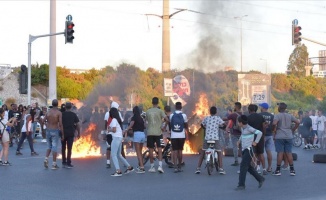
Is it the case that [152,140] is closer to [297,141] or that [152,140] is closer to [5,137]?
[5,137]

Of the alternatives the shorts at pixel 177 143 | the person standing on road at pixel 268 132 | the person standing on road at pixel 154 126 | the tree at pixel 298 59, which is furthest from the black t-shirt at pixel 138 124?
the tree at pixel 298 59

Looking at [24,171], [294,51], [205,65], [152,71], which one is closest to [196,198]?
[24,171]

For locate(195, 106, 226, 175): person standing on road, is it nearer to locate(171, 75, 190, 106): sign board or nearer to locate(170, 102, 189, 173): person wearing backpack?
locate(170, 102, 189, 173): person wearing backpack

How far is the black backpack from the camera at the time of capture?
15.9 meters

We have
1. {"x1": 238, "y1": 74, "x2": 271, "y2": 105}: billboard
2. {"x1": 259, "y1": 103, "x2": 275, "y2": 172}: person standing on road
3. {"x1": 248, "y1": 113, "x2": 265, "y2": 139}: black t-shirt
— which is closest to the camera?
{"x1": 248, "y1": 113, "x2": 265, "y2": 139}: black t-shirt

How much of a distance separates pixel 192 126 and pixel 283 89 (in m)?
38.3

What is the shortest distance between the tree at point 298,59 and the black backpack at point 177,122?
7871 cm

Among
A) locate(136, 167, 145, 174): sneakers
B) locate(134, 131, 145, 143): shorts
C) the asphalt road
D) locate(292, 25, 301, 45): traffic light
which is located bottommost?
the asphalt road

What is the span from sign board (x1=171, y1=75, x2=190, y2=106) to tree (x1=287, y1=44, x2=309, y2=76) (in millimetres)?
64730

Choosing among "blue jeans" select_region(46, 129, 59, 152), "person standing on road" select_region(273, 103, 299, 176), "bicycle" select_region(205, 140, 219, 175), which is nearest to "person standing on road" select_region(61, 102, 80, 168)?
"blue jeans" select_region(46, 129, 59, 152)

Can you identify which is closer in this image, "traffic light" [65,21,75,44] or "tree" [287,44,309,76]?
"traffic light" [65,21,75,44]

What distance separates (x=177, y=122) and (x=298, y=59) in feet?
267

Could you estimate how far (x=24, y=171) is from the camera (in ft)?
53.3

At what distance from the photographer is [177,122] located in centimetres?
1591
